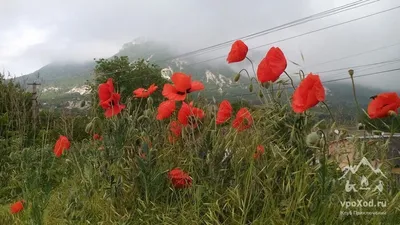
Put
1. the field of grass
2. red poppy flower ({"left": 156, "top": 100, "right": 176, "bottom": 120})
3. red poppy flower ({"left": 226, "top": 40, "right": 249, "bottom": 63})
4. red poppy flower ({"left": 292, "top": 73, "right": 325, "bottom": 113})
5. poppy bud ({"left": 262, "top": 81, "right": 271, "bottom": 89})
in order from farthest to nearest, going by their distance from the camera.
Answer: red poppy flower ({"left": 156, "top": 100, "right": 176, "bottom": 120}) → red poppy flower ({"left": 226, "top": 40, "right": 249, "bottom": 63}) → poppy bud ({"left": 262, "top": 81, "right": 271, "bottom": 89}) → the field of grass → red poppy flower ({"left": 292, "top": 73, "right": 325, "bottom": 113})

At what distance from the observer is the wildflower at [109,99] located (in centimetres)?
249

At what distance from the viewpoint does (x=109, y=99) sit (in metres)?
2.50

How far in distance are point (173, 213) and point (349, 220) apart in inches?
36.0

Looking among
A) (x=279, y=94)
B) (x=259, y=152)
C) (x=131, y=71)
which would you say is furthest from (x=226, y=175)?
(x=131, y=71)

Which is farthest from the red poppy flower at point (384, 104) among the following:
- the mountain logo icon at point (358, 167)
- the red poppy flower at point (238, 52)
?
the red poppy flower at point (238, 52)

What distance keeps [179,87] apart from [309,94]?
846 mm

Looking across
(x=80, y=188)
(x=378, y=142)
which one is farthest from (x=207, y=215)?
(x=80, y=188)

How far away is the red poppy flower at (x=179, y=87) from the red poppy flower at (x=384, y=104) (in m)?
0.97

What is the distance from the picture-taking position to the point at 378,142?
1996 mm

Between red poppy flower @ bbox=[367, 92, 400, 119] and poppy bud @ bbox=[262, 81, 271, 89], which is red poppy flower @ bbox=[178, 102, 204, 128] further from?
red poppy flower @ bbox=[367, 92, 400, 119]

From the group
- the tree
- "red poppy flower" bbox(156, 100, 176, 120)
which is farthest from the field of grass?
the tree

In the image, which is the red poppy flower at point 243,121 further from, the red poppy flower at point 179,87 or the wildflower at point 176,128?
the wildflower at point 176,128

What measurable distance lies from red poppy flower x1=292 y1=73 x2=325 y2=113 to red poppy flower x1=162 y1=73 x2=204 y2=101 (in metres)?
0.76

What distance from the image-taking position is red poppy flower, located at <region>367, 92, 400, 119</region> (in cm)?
168
